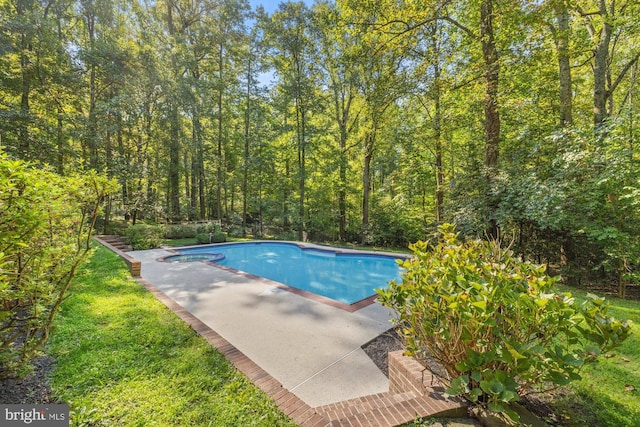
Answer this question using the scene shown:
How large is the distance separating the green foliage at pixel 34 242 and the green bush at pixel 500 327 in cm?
268

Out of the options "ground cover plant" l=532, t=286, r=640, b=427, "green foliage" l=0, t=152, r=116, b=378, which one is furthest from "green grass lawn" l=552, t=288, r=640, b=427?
"green foliage" l=0, t=152, r=116, b=378

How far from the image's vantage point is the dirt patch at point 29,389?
2019 mm

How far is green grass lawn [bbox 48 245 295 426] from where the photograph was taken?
2.00 meters

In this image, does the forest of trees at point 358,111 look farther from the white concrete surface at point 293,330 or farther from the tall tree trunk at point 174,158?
the white concrete surface at point 293,330

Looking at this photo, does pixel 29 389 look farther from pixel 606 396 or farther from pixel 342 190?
pixel 342 190

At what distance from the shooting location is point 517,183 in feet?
20.1

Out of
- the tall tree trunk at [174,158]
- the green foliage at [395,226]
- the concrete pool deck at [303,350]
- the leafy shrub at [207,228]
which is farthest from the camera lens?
the tall tree trunk at [174,158]

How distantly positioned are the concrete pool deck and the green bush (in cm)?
41

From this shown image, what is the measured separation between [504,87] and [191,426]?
904 cm

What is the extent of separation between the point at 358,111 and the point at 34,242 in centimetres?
1518

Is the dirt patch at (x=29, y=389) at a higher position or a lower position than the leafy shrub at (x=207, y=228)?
lower

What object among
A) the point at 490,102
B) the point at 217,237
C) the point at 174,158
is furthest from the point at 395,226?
the point at 174,158

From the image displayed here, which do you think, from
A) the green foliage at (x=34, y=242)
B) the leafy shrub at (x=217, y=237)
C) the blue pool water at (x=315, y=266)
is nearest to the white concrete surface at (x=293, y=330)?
the green foliage at (x=34, y=242)

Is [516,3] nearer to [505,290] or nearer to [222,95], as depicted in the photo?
[505,290]
